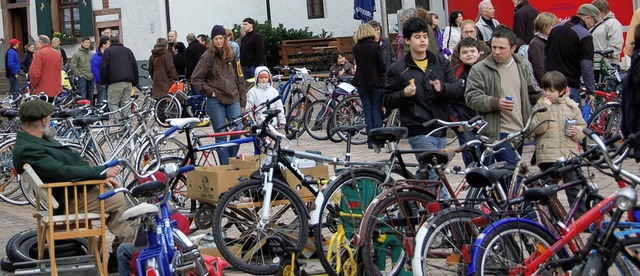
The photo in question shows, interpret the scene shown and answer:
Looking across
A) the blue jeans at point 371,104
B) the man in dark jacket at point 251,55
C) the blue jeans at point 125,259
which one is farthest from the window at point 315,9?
the blue jeans at point 125,259

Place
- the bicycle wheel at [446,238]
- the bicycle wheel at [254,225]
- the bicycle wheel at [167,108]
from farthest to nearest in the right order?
the bicycle wheel at [167,108]
the bicycle wheel at [254,225]
the bicycle wheel at [446,238]

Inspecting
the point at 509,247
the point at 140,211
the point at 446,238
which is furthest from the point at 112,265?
the point at 509,247

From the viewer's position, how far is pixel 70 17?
38.0 meters

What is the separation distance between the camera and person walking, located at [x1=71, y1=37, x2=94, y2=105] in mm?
24766

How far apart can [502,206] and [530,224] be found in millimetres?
622

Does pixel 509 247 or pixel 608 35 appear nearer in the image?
pixel 509 247

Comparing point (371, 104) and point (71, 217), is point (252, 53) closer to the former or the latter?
point (371, 104)

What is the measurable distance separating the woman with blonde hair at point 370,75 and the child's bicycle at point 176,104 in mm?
6959

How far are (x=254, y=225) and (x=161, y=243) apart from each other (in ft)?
5.64

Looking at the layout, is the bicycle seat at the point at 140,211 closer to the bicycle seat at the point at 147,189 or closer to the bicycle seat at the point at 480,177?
the bicycle seat at the point at 147,189

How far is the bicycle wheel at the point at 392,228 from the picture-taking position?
24.3 ft

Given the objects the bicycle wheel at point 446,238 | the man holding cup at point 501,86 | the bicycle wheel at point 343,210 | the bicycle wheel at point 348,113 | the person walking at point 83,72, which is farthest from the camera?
the person walking at point 83,72

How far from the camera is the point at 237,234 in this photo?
8.80 metres

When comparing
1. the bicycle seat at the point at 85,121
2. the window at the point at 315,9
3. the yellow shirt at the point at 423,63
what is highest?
the window at the point at 315,9
